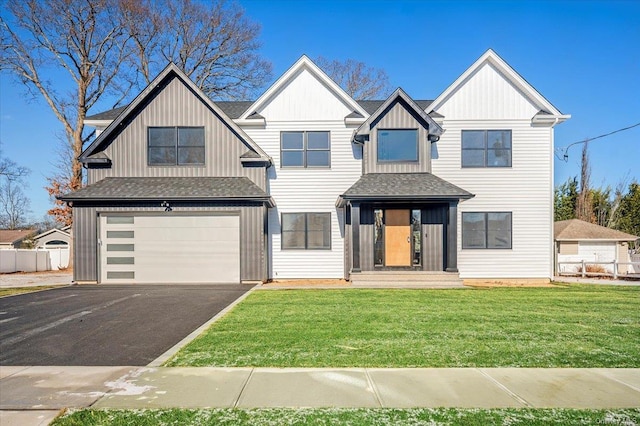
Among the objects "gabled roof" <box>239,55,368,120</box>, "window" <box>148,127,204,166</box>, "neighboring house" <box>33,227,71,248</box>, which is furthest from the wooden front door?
"neighboring house" <box>33,227,71,248</box>

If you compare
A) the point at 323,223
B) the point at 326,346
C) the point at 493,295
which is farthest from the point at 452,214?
the point at 326,346

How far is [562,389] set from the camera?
177 inches

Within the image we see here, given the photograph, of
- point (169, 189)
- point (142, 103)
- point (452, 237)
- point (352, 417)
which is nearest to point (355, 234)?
point (452, 237)

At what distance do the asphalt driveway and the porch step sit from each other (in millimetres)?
4216

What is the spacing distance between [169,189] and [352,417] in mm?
12413

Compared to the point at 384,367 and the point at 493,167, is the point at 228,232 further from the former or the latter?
the point at 493,167

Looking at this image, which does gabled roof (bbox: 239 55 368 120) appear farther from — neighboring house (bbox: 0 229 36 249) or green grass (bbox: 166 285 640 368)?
neighboring house (bbox: 0 229 36 249)

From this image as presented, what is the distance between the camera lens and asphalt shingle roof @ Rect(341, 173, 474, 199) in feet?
44.3

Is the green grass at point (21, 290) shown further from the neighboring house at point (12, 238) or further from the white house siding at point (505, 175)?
the neighboring house at point (12, 238)

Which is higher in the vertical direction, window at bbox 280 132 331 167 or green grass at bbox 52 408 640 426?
window at bbox 280 132 331 167

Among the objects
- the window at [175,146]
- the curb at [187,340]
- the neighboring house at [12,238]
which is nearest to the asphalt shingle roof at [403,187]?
the curb at [187,340]

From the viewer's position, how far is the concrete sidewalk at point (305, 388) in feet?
13.4

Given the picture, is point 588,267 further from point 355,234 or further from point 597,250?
point 355,234

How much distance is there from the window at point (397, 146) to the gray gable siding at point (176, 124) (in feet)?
16.0
